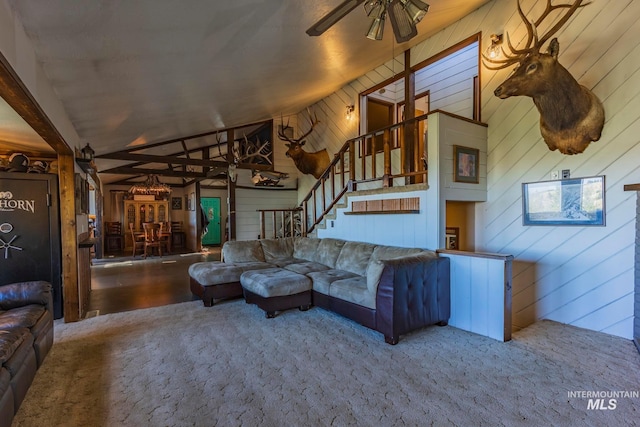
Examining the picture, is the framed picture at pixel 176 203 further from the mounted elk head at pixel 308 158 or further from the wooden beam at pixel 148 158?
the mounted elk head at pixel 308 158

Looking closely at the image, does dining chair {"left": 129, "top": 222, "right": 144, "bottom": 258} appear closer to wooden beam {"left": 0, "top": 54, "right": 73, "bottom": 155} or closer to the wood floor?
the wood floor

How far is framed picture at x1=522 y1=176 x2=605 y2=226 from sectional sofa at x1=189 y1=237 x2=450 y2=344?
4.44ft

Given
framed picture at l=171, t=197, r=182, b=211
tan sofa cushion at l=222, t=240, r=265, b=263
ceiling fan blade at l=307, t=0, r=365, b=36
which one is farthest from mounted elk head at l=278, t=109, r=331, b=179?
framed picture at l=171, t=197, r=182, b=211

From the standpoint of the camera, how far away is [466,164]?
395cm

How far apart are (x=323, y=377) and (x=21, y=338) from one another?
6.82 ft

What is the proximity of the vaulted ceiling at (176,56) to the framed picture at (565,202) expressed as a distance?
264cm

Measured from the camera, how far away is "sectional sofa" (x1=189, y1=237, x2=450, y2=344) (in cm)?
302

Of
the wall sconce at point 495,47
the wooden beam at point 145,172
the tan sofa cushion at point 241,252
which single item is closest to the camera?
the wall sconce at point 495,47

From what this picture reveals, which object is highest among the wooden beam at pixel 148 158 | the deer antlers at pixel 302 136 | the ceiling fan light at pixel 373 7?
the deer antlers at pixel 302 136

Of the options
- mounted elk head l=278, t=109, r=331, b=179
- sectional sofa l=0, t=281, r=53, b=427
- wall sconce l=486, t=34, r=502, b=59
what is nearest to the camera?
→ sectional sofa l=0, t=281, r=53, b=427

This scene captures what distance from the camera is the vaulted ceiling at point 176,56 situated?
2.00m

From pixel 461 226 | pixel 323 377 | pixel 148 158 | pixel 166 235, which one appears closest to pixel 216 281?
pixel 323 377

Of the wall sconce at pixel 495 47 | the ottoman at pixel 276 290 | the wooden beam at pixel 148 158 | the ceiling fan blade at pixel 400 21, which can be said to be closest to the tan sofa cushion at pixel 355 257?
the ottoman at pixel 276 290

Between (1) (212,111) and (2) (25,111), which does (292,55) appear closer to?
(1) (212,111)
